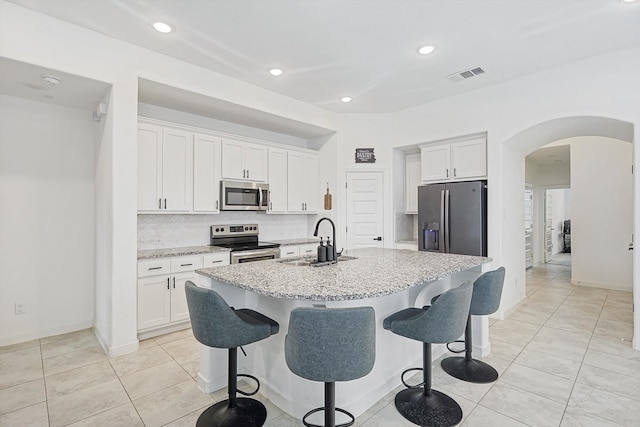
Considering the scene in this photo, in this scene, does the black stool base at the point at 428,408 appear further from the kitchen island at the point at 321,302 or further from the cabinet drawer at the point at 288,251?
the cabinet drawer at the point at 288,251

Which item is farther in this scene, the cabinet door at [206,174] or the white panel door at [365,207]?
the white panel door at [365,207]

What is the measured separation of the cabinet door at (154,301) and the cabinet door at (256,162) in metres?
1.79

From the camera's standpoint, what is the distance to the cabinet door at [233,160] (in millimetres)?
4270

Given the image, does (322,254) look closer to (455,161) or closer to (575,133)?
(455,161)

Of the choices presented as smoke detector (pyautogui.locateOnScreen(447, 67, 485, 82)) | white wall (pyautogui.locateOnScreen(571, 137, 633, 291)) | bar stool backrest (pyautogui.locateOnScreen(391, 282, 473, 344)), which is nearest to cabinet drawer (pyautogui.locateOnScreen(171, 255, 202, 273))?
bar stool backrest (pyautogui.locateOnScreen(391, 282, 473, 344))

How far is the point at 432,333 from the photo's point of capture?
1.93 m

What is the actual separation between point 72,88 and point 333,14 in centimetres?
257

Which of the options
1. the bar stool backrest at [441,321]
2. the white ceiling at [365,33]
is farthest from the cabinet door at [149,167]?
the bar stool backrest at [441,321]

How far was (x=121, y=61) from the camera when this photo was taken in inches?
120

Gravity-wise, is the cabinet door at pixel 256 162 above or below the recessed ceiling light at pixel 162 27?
below

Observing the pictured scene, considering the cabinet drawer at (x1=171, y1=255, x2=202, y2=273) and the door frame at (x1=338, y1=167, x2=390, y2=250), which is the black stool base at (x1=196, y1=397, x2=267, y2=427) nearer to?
the cabinet drawer at (x1=171, y1=255, x2=202, y2=273)

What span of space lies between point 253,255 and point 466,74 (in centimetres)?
342

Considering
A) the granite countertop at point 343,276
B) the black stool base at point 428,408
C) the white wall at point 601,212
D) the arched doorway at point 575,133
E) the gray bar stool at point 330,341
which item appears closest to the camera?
the gray bar stool at point 330,341

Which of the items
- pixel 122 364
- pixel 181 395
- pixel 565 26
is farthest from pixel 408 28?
pixel 122 364
